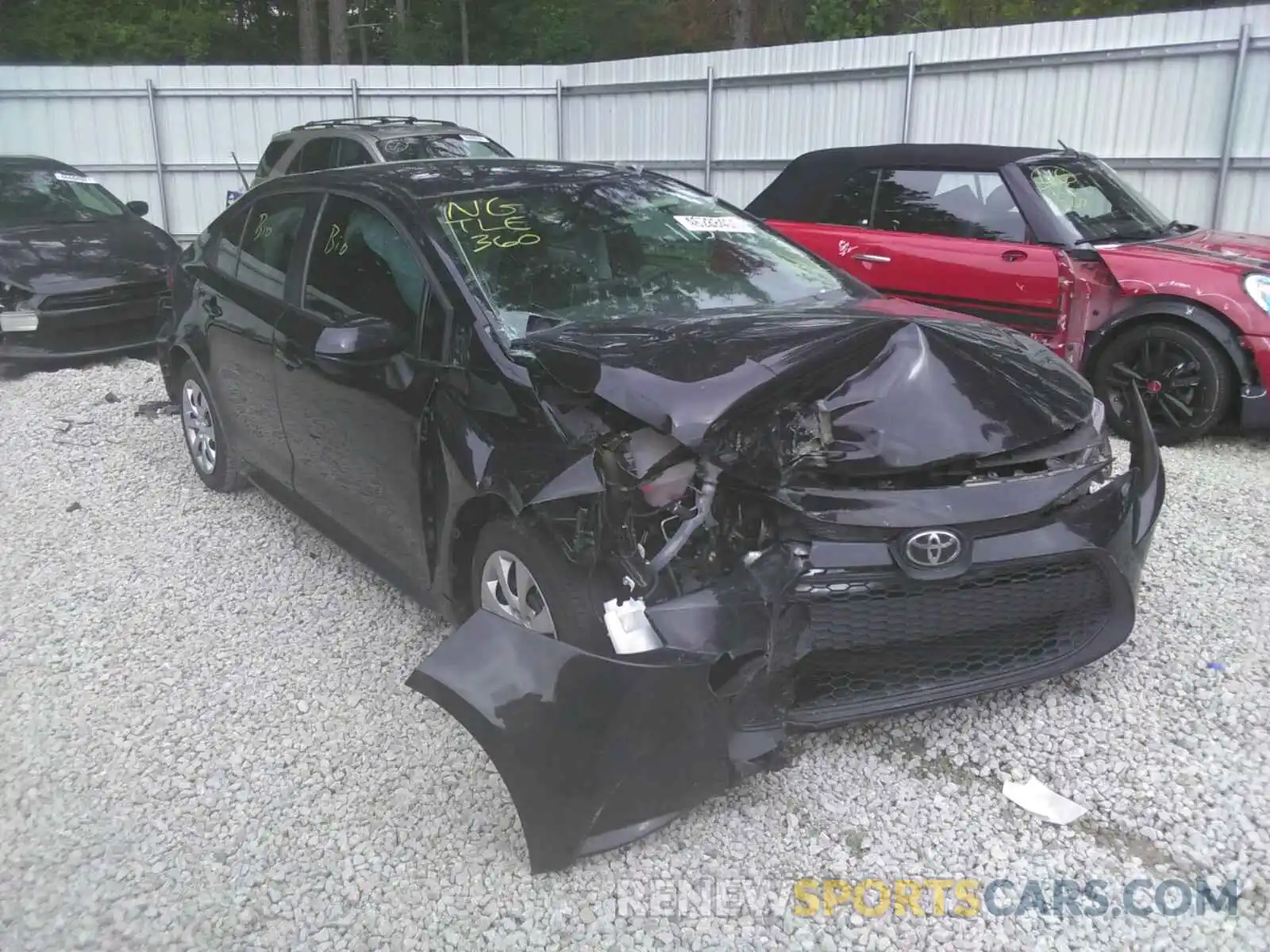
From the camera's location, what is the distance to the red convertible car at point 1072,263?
567 cm

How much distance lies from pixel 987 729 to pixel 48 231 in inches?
322

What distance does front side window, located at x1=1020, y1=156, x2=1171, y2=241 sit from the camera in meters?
6.29

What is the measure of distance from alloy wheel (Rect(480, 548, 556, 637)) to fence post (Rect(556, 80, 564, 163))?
12.2m

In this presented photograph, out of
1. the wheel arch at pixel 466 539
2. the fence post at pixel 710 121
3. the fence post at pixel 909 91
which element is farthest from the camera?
the fence post at pixel 710 121

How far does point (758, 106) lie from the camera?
12320mm

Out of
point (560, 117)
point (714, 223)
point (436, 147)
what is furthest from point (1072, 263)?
point (560, 117)

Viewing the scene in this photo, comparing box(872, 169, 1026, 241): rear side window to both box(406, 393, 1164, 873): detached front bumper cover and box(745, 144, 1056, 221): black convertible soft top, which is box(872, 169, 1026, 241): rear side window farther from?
box(406, 393, 1164, 873): detached front bumper cover

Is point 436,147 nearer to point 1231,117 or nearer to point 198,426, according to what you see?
point 198,426

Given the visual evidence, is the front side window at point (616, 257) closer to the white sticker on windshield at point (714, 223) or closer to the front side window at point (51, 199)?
the white sticker on windshield at point (714, 223)

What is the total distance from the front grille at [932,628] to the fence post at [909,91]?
9214 millimetres

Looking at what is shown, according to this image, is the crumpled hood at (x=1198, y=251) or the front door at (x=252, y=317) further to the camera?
the crumpled hood at (x=1198, y=251)

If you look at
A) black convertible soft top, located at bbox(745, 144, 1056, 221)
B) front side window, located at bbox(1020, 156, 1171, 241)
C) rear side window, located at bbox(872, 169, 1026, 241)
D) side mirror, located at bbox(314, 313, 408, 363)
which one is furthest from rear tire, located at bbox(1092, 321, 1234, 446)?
side mirror, located at bbox(314, 313, 408, 363)

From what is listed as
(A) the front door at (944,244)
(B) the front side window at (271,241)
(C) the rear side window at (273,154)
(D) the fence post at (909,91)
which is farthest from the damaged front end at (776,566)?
(D) the fence post at (909,91)

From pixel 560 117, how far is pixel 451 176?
11.3 m
